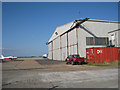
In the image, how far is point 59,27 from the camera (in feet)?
140

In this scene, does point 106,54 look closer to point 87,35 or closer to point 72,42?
point 87,35

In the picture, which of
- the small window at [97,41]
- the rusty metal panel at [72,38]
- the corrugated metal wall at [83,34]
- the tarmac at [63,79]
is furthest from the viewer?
the rusty metal panel at [72,38]

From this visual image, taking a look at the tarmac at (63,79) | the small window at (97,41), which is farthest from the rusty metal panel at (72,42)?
Result: the tarmac at (63,79)

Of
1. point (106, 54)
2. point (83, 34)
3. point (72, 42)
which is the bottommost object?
point (106, 54)

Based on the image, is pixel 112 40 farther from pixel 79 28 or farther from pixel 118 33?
pixel 79 28

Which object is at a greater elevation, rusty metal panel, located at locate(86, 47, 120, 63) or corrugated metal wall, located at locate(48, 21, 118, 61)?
corrugated metal wall, located at locate(48, 21, 118, 61)

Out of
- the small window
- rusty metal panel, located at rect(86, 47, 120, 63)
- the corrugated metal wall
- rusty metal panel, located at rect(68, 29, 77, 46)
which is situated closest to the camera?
rusty metal panel, located at rect(86, 47, 120, 63)

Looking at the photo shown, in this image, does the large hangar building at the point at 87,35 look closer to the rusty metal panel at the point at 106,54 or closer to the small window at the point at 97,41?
the small window at the point at 97,41

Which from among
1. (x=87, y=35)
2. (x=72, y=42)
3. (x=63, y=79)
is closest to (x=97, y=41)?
(x=87, y=35)

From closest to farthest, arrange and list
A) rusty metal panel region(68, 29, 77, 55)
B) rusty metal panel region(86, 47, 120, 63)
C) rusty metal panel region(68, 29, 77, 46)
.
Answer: rusty metal panel region(86, 47, 120, 63), rusty metal panel region(68, 29, 77, 55), rusty metal panel region(68, 29, 77, 46)

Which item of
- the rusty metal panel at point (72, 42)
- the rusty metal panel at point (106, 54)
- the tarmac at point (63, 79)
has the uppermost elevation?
the rusty metal panel at point (72, 42)

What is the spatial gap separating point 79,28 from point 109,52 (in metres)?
9.91

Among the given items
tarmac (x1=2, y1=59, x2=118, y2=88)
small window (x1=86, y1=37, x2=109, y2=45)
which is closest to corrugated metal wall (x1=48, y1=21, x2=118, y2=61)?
small window (x1=86, y1=37, x2=109, y2=45)

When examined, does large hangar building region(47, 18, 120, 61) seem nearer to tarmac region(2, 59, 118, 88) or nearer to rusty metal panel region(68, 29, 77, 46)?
A: rusty metal panel region(68, 29, 77, 46)
